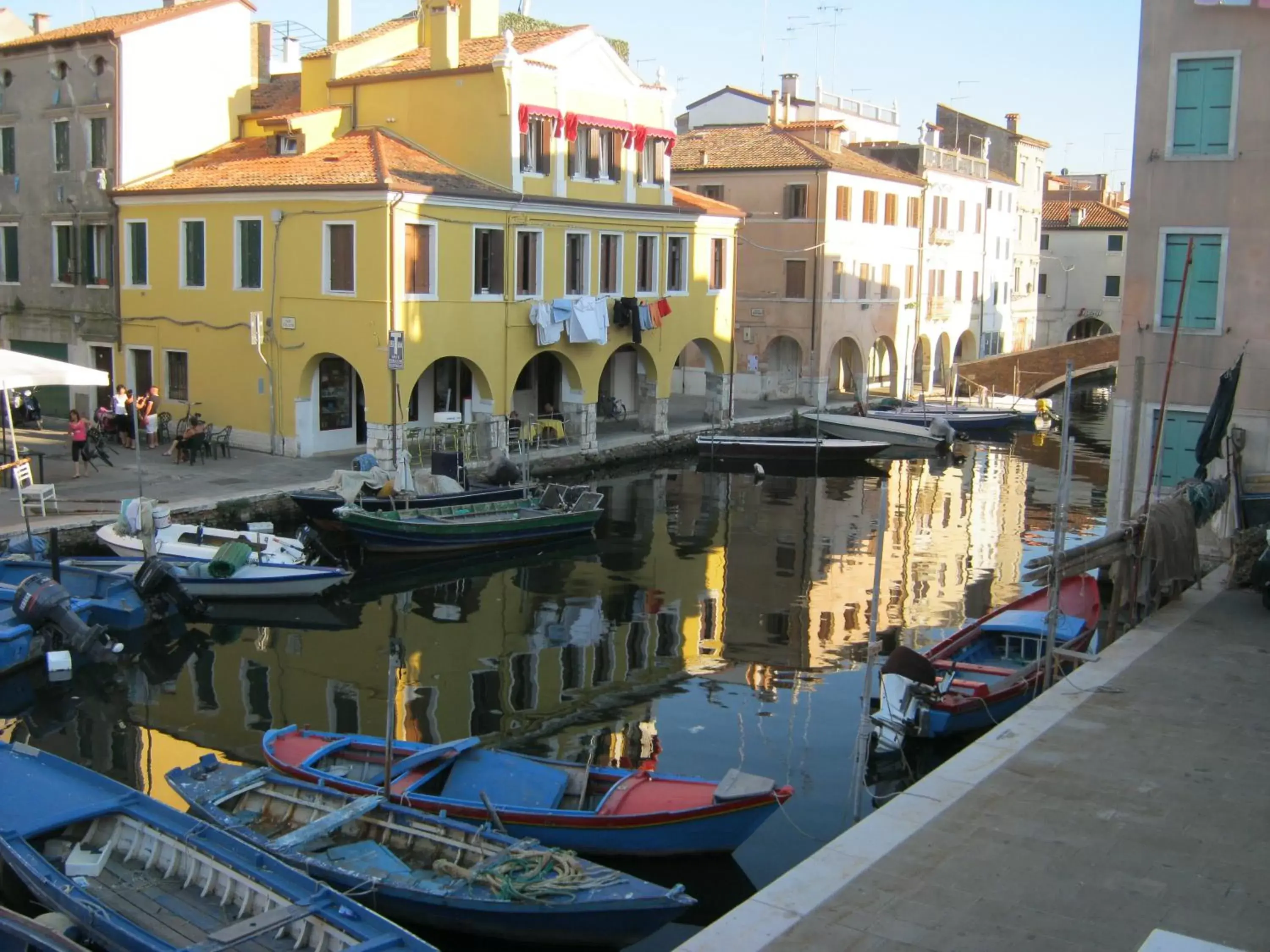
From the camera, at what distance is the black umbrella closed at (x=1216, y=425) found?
20.8m

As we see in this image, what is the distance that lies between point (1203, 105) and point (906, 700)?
12.6m

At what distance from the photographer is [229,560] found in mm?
23312

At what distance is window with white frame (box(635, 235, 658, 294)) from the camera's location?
4069 centimetres

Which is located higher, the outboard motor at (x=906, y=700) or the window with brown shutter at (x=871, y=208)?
the window with brown shutter at (x=871, y=208)

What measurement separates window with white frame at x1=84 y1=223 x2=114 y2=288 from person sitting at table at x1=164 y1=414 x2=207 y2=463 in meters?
7.32

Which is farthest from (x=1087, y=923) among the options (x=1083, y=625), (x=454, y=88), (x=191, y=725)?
(x=454, y=88)

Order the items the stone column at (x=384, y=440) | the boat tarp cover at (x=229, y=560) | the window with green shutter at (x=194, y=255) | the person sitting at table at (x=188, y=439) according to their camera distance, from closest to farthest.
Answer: the boat tarp cover at (x=229, y=560) < the person sitting at table at (x=188, y=439) < the stone column at (x=384, y=440) < the window with green shutter at (x=194, y=255)

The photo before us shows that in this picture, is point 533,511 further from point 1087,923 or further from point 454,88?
point 1087,923

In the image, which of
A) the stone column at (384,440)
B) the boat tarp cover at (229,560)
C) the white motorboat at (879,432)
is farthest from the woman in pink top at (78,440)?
the white motorboat at (879,432)

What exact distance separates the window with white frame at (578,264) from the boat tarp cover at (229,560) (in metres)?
16.2

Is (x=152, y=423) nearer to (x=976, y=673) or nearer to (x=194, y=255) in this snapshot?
(x=194, y=255)

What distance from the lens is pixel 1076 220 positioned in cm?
7488

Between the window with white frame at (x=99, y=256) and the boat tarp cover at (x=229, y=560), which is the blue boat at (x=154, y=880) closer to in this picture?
the boat tarp cover at (x=229, y=560)

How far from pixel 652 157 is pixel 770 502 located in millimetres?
11528
